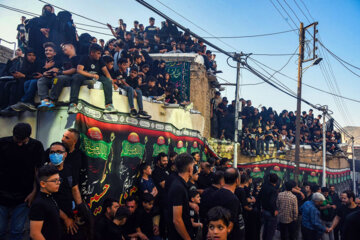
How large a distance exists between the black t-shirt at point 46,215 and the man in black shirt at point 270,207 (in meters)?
5.21

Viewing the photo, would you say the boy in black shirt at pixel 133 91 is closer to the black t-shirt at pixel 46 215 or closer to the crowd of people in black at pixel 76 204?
the crowd of people in black at pixel 76 204

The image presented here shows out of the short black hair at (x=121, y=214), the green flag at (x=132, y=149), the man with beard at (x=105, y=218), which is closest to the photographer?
the man with beard at (x=105, y=218)

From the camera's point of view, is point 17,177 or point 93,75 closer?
point 17,177

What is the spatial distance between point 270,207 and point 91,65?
17.1 ft

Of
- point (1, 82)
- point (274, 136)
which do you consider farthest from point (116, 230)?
point (274, 136)

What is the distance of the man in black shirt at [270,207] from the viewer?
672cm

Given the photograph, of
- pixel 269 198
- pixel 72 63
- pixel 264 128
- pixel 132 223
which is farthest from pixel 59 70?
pixel 264 128

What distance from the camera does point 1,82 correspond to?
591 cm

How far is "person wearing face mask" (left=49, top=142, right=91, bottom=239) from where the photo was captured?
350 centimetres

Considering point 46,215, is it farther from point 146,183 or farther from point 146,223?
point 146,183

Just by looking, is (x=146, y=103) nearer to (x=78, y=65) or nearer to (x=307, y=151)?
(x=78, y=65)

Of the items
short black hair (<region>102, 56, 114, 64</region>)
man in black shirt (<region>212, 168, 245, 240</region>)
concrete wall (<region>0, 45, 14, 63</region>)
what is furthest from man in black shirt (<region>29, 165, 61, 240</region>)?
concrete wall (<region>0, 45, 14, 63</region>)

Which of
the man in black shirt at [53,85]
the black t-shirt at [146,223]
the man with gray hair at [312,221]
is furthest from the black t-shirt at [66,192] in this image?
the man with gray hair at [312,221]

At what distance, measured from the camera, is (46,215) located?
9.16 feet
